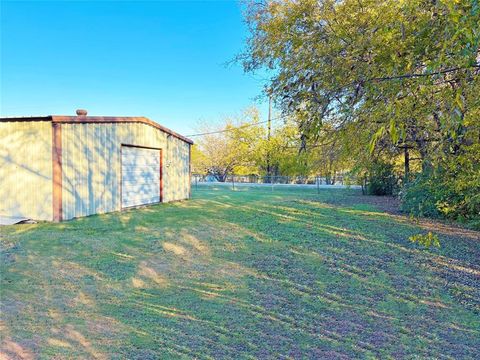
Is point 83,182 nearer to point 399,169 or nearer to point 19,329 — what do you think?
point 19,329

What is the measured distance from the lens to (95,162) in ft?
34.1

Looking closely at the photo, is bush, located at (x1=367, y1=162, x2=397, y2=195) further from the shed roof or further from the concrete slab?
the concrete slab

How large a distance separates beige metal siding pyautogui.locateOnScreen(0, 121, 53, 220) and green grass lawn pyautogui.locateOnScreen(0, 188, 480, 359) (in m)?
2.40

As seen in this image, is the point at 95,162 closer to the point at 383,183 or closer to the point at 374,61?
the point at 374,61

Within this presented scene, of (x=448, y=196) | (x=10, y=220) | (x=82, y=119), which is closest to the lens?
(x=10, y=220)

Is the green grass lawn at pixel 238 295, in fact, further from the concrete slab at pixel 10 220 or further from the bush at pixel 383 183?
the bush at pixel 383 183

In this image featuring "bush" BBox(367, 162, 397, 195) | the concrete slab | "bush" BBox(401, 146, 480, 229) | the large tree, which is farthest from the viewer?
"bush" BBox(367, 162, 397, 195)

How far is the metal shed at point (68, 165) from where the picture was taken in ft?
30.1

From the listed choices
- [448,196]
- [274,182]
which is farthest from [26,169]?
[274,182]

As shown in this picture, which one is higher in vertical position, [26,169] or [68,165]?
[68,165]

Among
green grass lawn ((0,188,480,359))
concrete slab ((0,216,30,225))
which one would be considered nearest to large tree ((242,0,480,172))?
green grass lawn ((0,188,480,359))

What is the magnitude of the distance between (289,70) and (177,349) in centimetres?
382

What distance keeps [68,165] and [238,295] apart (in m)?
7.60

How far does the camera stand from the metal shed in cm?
919
